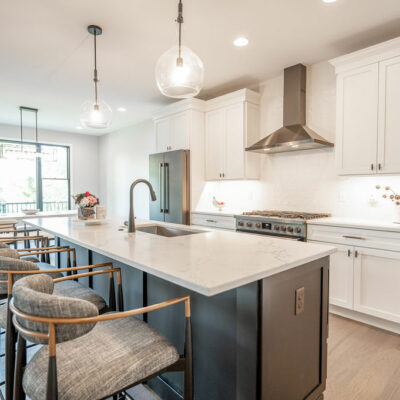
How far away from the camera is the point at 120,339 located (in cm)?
118

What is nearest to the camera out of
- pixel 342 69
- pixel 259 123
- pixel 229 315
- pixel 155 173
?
pixel 229 315

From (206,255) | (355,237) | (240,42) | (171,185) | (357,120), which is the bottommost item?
(355,237)

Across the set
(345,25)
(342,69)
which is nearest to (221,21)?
(345,25)

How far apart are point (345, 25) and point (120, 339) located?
309 centimetres

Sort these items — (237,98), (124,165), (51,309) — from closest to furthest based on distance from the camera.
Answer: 1. (51,309)
2. (237,98)
3. (124,165)

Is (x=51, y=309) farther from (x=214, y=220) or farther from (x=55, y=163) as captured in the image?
(x=55, y=163)

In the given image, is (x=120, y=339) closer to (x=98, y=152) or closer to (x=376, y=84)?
(x=376, y=84)

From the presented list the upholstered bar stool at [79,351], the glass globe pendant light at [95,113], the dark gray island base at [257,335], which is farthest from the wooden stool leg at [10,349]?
the glass globe pendant light at [95,113]

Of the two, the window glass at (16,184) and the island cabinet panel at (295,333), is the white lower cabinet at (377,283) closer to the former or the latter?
the island cabinet panel at (295,333)

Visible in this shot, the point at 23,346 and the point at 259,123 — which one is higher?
the point at 259,123

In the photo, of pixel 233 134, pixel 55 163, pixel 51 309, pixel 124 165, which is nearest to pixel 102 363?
pixel 51 309

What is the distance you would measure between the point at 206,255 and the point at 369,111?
2393mm

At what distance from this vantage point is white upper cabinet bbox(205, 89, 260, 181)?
398 centimetres

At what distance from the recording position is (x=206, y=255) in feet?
4.79
